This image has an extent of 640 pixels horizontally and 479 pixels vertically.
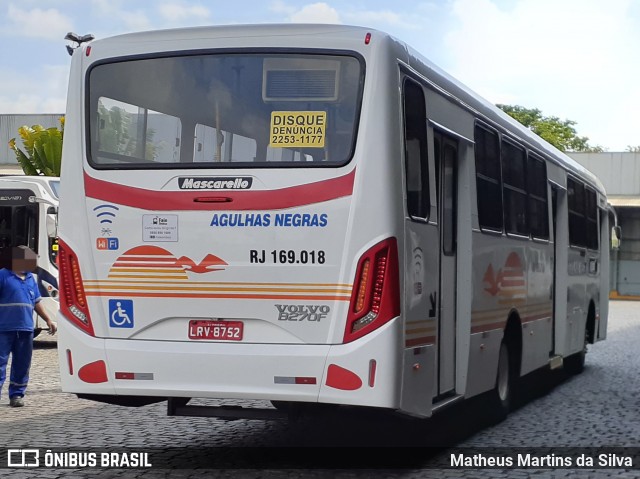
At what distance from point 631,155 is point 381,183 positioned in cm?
4972

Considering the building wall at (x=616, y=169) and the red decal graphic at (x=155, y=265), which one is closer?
the red decal graphic at (x=155, y=265)

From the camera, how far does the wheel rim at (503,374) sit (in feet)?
39.0

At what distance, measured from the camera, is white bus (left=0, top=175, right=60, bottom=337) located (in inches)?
826

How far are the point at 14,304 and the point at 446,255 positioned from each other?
464 centimetres

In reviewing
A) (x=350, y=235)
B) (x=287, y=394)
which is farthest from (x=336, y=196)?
(x=287, y=394)

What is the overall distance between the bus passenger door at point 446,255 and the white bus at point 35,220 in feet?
40.6

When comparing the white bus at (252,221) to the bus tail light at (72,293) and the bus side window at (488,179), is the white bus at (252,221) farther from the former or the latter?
the bus side window at (488,179)

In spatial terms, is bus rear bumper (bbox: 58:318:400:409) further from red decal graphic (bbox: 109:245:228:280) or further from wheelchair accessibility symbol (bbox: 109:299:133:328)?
red decal graphic (bbox: 109:245:228:280)

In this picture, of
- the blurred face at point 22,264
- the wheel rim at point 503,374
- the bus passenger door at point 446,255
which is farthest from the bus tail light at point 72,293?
the wheel rim at point 503,374

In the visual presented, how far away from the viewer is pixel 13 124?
171 ft

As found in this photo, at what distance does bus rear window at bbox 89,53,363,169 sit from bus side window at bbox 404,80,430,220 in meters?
0.50

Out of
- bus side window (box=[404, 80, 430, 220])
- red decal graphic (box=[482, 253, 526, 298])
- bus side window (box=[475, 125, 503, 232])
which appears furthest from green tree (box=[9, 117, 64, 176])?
bus side window (box=[404, 80, 430, 220])

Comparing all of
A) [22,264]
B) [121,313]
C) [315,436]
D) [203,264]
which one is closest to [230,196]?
[203,264]

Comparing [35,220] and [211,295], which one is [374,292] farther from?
[35,220]
